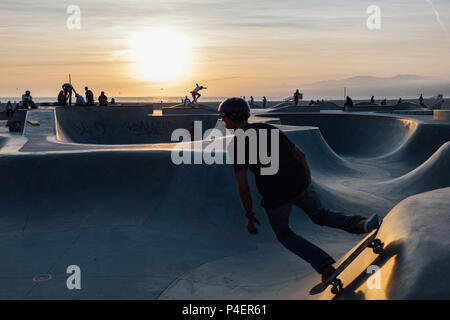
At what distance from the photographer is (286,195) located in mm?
3926

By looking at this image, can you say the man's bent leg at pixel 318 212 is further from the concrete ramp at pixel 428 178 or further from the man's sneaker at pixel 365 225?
the concrete ramp at pixel 428 178

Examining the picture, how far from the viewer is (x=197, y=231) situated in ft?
23.6

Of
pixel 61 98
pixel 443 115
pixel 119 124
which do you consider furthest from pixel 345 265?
pixel 61 98

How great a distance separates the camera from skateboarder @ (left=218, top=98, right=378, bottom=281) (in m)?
3.86

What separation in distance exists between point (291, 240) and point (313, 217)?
1.07ft

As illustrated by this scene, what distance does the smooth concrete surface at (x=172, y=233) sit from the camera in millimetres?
3715

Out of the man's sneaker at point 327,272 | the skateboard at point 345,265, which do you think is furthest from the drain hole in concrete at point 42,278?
the man's sneaker at point 327,272

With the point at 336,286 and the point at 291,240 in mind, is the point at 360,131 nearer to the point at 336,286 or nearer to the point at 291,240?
the point at 291,240

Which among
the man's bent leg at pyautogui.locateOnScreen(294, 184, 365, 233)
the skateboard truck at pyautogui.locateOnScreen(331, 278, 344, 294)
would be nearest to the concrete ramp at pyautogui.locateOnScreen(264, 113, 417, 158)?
the man's bent leg at pyautogui.locateOnScreen(294, 184, 365, 233)

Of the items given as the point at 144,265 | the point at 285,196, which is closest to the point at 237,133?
the point at 285,196

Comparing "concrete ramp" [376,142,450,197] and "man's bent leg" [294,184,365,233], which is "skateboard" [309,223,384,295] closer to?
"man's bent leg" [294,184,365,233]
